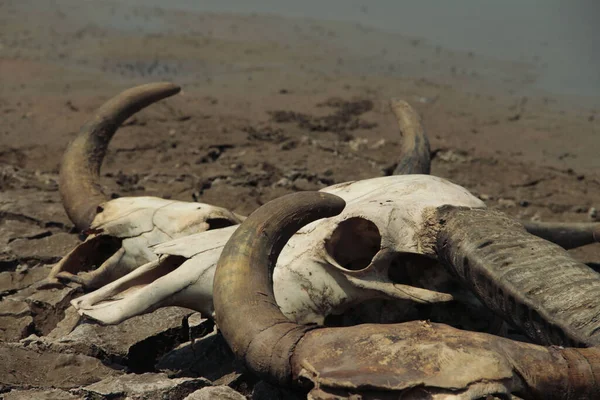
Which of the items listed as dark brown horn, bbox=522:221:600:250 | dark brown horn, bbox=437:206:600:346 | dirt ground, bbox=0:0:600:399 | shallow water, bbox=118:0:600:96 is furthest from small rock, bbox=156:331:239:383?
shallow water, bbox=118:0:600:96

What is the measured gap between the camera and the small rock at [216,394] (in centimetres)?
289

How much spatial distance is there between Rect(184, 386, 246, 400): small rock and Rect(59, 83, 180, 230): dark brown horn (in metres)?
1.44

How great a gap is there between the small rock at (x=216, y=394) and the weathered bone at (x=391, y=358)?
55 cm

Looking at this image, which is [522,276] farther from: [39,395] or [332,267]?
[39,395]

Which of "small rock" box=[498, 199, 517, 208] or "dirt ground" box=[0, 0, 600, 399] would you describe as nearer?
"dirt ground" box=[0, 0, 600, 399]

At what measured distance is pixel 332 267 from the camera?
3.08 meters

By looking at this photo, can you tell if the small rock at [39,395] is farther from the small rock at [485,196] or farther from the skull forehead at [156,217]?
the small rock at [485,196]

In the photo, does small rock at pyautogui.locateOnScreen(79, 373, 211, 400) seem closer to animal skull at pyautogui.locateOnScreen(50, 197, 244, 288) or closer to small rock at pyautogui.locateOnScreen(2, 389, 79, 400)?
small rock at pyautogui.locateOnScreen(2, 389, 79, 400)

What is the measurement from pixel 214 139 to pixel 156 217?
146 inches

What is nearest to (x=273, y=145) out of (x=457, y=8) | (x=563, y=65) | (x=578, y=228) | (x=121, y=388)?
(x=578, y=228)

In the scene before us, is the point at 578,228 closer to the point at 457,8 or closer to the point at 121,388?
the point at 121,388

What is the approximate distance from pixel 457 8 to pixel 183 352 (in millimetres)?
17331

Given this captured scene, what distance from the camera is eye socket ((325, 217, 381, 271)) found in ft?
10.5

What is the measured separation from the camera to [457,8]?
19422mm
